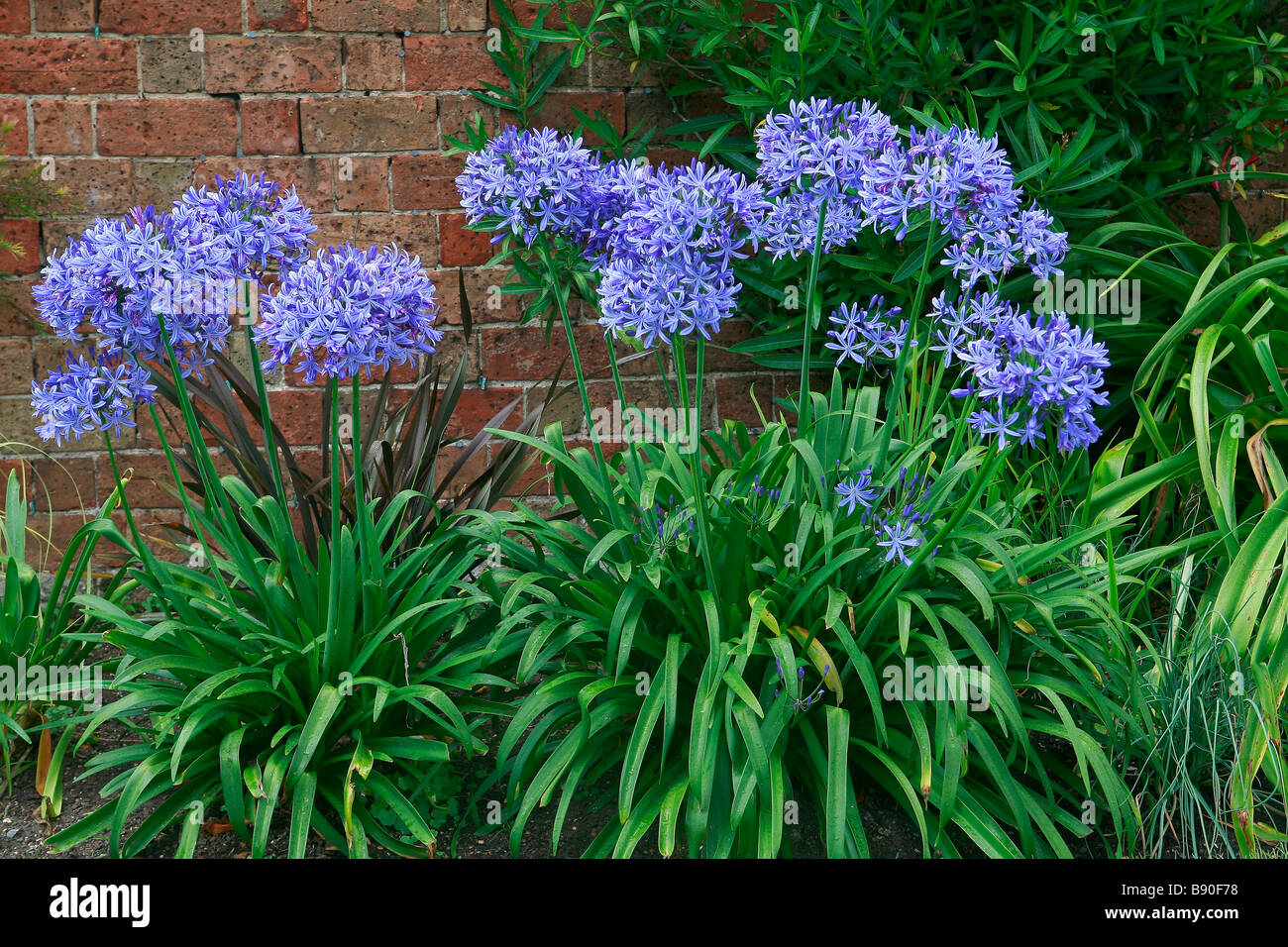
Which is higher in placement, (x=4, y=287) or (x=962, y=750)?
(x=4, y=287)

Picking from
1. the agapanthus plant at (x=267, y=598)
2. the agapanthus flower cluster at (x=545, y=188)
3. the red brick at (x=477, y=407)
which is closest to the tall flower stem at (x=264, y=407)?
the agapanthus plant at (x=267, y=598)

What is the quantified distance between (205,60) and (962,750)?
283cm

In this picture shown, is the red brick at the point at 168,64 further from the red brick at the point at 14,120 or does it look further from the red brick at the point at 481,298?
the red brick at the point at 481,298

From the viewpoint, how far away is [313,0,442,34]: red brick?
320 cm

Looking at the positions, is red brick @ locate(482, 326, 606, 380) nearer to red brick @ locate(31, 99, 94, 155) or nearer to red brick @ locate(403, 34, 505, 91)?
red brick @ locate(403, 34, 505, 91)

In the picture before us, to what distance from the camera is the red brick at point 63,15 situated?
10.3 ft

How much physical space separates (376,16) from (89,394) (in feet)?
5.90

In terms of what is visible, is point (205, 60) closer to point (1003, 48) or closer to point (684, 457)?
point (684, 457)

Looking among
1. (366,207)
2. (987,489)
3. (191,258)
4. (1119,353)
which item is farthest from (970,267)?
(366,207)

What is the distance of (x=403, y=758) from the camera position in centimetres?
218

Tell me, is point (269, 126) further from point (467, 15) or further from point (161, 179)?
point (467, 15)
